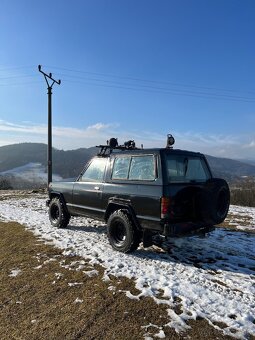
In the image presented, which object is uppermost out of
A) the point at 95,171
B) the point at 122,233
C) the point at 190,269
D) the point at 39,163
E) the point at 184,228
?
the point at 39,163

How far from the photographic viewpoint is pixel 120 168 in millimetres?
7363

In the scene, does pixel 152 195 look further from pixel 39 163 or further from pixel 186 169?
pixel 39 163

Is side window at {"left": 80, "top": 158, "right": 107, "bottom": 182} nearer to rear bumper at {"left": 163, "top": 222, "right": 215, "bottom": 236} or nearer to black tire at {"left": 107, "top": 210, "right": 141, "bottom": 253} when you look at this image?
black tire at {"left": 107, "top": 210, "right": 141, "bottom": 253}

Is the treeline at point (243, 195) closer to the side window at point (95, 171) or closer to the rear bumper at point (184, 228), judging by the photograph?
the side window at point (95, 171)

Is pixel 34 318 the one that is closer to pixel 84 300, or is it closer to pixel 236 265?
pixel 84 300

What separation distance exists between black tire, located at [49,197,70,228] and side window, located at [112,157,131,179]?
2509mm

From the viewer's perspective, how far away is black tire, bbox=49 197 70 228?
9.20 m

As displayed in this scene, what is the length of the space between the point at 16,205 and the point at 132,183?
30.4ft

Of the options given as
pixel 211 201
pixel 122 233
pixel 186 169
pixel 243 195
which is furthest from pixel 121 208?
pixel 243 195

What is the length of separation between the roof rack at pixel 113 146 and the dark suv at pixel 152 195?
0.27 m

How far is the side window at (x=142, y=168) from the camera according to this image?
21.3ft

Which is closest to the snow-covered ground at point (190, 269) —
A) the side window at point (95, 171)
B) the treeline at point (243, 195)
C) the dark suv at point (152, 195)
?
the dark suv at point (152, 195)

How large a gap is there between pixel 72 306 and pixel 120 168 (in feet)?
11.3

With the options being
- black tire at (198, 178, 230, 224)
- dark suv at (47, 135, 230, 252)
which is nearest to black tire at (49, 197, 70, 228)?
dark suv at (47, 135, 230, 252)
